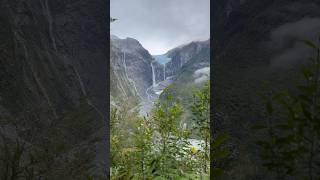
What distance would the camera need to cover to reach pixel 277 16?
1.59m

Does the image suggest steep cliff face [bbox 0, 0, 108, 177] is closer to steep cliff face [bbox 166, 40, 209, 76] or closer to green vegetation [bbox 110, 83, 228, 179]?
green vegetation [bbox 110, 83, 228, 179]

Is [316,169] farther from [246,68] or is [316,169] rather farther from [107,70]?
[107,70]

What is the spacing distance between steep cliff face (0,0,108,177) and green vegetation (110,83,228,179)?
34.9 inches

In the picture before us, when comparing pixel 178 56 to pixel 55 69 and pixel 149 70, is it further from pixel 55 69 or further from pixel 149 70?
pixel 55 69

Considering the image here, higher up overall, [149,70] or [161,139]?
[149,70]

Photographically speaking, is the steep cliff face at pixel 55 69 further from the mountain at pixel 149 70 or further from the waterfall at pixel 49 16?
the mountain at pixel 149 70

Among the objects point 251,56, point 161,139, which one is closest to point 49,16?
point 251,56

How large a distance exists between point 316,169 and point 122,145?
167 cm

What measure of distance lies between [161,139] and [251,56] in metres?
1.37

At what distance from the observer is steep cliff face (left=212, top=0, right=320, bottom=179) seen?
1559mm

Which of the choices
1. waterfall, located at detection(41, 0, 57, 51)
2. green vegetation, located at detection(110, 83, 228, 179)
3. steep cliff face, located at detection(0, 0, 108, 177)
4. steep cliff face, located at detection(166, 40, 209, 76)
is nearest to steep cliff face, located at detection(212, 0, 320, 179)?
steep cliff face, located at detection(0, 0, 108, 177)

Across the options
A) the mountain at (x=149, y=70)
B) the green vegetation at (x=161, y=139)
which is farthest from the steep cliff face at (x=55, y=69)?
the mountain at (x=149, y=70)

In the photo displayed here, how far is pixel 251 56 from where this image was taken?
1.62 m

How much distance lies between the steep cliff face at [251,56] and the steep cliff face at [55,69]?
0.56 m
